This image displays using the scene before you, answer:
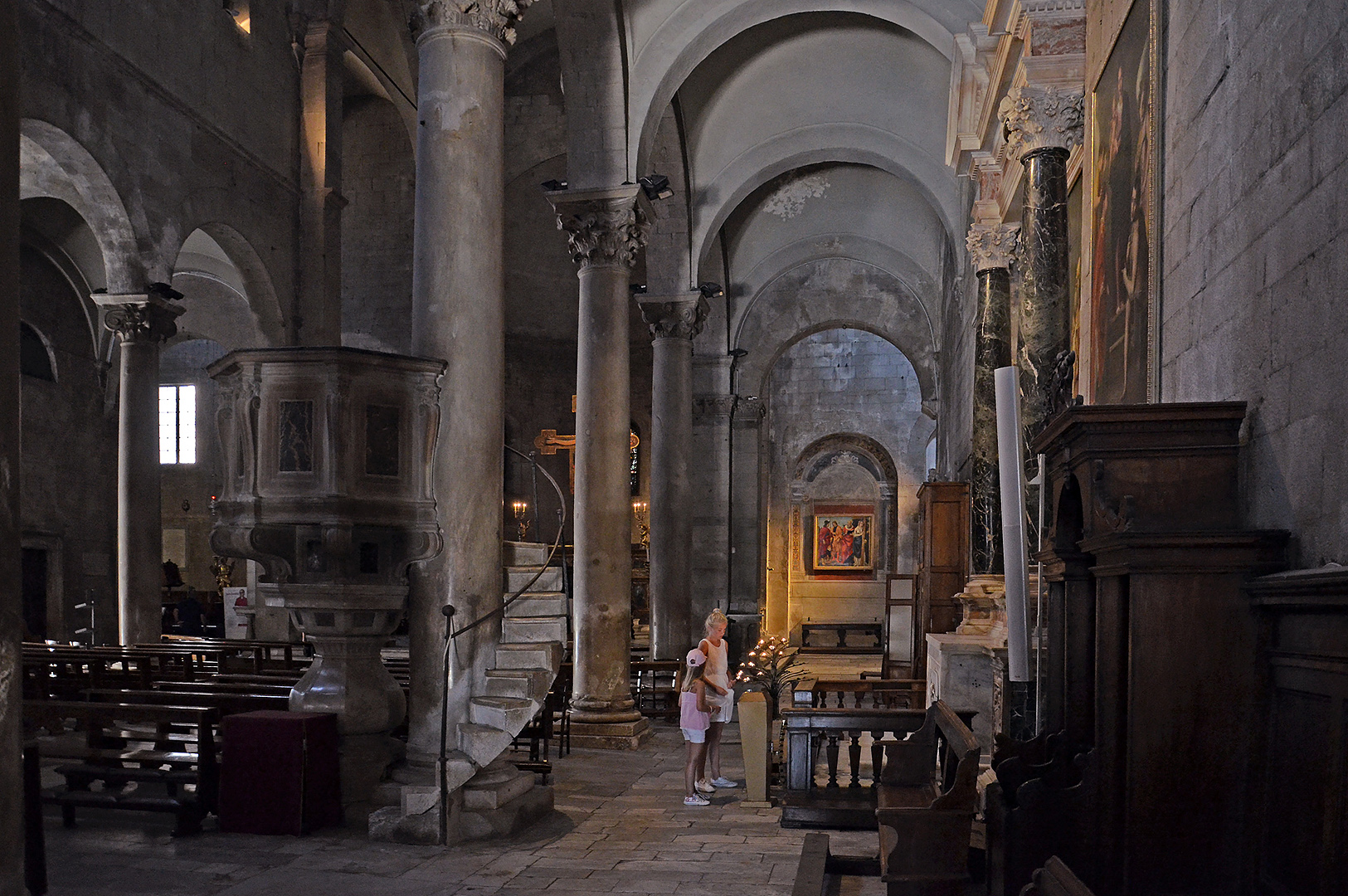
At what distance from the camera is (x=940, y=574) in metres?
14.6

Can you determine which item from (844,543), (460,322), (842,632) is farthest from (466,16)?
(844,543)

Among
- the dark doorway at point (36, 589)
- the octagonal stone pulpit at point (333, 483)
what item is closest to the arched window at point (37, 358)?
the dark doorway at point (36, 589)

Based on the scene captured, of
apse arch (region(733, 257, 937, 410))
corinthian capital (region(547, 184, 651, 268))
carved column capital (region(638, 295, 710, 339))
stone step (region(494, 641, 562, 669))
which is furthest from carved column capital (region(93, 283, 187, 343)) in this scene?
apse arch (region(733, 257, 937, 410))

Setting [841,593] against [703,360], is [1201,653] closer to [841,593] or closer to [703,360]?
[703,360]

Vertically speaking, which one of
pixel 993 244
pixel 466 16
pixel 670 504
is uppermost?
pixel 466 16

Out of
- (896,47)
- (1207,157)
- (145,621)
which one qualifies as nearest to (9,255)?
(1207,157)

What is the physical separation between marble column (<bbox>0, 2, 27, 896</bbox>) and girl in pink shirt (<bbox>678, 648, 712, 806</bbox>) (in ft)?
16.6

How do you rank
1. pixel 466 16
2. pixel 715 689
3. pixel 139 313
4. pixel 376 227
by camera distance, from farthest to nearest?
pixel 376 227
pixel 139 313
pixel 715 689
pixel 466 16

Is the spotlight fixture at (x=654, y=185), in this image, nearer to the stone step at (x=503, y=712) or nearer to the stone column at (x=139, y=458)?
the stone step at (x=503, y=712)

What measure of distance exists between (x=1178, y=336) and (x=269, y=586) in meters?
5.15

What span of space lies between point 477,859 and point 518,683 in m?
1.02

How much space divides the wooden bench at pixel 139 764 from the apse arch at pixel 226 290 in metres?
9.11

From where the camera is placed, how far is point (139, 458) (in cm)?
1370

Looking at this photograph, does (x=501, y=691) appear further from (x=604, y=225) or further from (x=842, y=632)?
(x=842, y=632)
